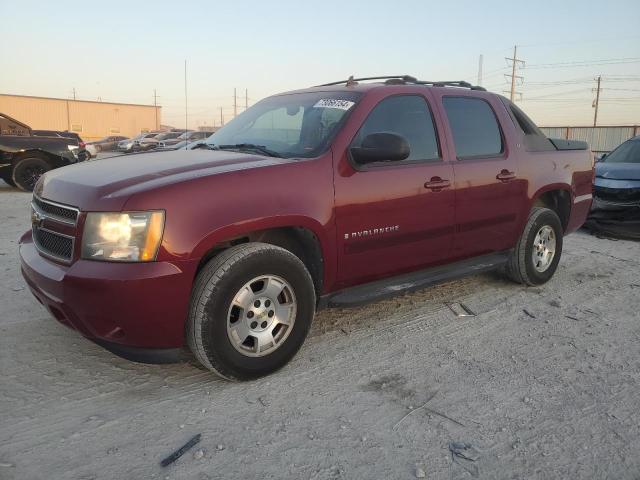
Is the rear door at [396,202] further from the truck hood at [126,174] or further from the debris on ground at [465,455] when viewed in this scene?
the debris on ground at [465,455]

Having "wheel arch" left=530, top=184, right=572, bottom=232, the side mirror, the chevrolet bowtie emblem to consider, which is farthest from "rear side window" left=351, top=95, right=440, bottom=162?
the chevrolet bowtie emblem

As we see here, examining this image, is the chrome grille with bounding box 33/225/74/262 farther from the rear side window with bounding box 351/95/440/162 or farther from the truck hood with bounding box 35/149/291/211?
the rear side window with bounding box 351/95/440/162

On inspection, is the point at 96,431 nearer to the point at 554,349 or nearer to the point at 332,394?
the point at 332,394

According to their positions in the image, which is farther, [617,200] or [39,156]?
[39,156]

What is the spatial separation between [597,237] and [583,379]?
16.7 ft

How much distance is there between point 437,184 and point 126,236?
7.15 feet

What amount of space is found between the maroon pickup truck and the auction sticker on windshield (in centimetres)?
A: 1

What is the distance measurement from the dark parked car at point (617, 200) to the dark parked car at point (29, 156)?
10.5 m

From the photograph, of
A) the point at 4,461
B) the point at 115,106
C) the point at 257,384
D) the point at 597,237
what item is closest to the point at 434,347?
the point at 257,384

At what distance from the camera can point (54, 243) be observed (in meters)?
2.89

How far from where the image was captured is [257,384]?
3008 mm

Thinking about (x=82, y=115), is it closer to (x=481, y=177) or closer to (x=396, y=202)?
(x=481, y=177)

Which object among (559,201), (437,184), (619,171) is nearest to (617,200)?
(619,171)

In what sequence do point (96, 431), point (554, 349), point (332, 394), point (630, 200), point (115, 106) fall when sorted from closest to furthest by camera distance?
1. point (96, 431)
2. point (332, 394)
3. point (554, 349)
4. point (630, 200)
5. point (115, 106)
